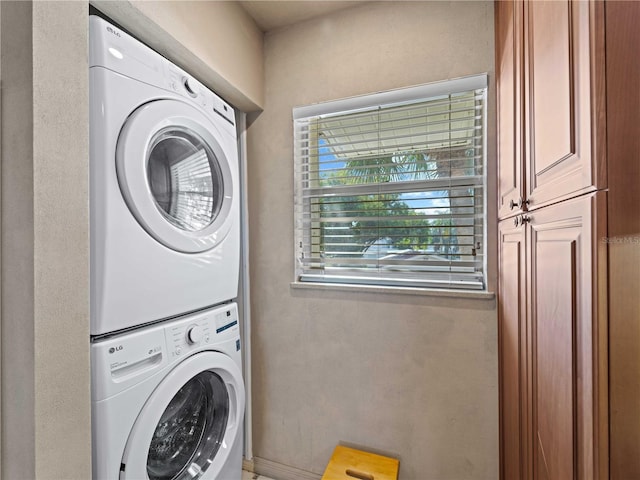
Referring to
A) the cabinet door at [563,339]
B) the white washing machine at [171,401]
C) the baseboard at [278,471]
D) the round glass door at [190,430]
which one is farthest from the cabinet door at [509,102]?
the baseboard at [278,471]

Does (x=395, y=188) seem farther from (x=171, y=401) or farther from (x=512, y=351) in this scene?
(x=171, y=401)

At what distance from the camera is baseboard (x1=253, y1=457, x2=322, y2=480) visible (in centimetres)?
165

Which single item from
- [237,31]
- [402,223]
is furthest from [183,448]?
[237,31]

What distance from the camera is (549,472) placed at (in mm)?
683

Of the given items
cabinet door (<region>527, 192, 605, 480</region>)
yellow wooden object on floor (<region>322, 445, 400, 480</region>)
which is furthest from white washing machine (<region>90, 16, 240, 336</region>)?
cabinet door (<region>527, 192, 605, 480</region>)

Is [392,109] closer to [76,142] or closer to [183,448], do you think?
[76,142]

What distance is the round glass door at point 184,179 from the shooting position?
108cm

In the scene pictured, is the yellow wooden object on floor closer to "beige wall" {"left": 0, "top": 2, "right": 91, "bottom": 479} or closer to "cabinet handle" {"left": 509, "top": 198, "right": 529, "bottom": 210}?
"beige wall" {"left": 0, "top": 2, "right": 91, "bottom": 479}

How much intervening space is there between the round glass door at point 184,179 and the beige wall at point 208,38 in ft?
1.15

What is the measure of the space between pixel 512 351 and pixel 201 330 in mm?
1146

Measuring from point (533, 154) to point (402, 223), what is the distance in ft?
2.49

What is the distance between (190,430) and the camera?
1237 millimetres

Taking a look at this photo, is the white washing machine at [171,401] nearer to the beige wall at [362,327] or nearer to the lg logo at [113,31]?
the beige wall at [362,327]

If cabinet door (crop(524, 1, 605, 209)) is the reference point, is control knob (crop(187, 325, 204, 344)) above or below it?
below
